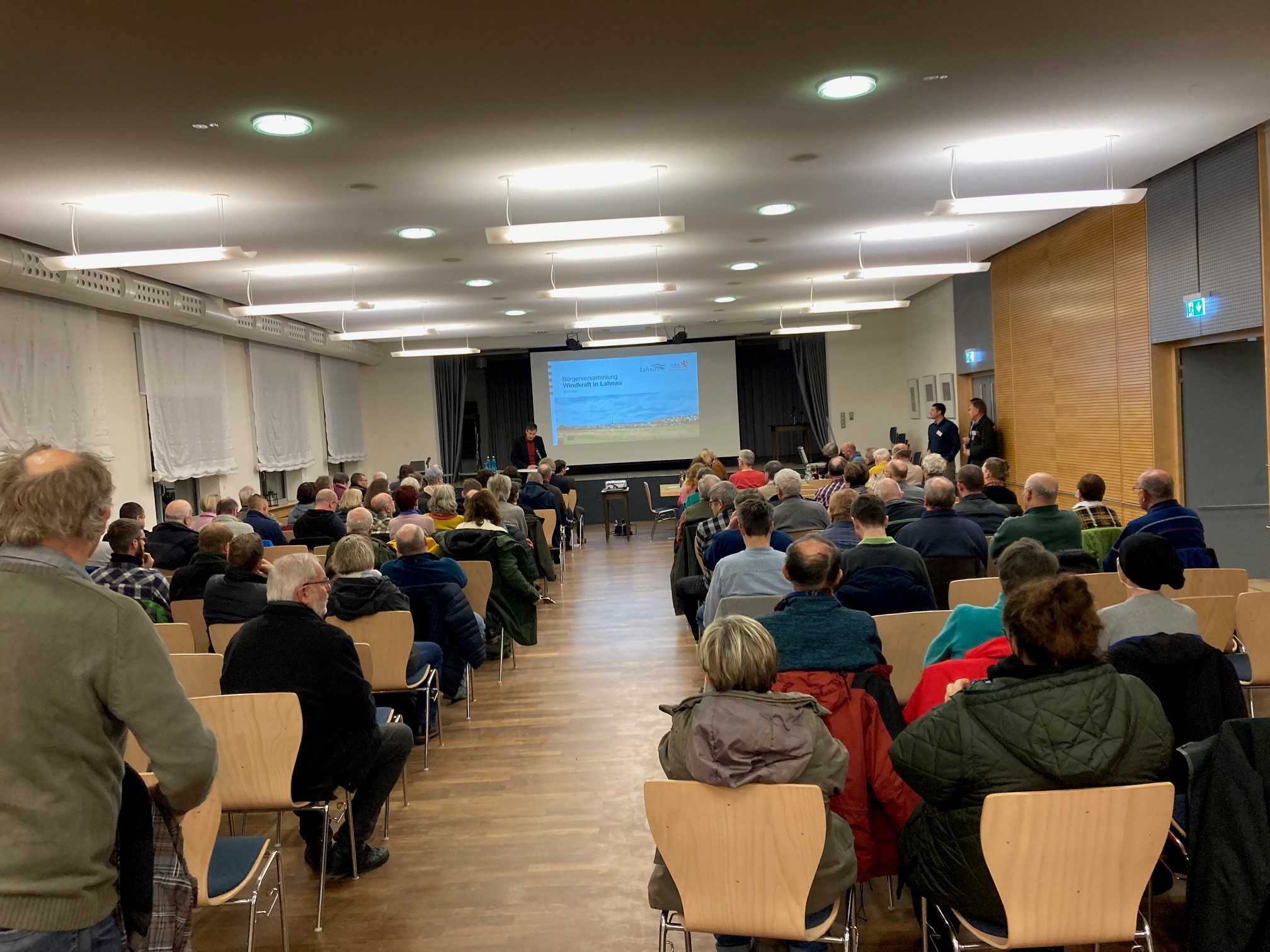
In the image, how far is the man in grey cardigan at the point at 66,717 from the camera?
1629 millimetres

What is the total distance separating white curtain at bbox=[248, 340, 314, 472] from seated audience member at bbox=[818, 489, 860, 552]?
9640mm

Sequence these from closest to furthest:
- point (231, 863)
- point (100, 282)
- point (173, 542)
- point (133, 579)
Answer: point (231, 863), point (133, 579), point (173, 542), point (100, 282)

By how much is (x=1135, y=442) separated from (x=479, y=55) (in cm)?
701

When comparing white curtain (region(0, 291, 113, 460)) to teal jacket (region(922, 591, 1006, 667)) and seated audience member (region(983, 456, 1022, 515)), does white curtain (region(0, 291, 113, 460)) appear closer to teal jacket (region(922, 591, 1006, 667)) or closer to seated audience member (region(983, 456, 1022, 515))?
teal jacket (region(922, 591, 1006, 667))

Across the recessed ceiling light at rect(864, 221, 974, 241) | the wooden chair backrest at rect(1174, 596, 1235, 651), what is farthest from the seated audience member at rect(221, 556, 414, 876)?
the recessed ceiling light at rect(864, 221, 974, 241)

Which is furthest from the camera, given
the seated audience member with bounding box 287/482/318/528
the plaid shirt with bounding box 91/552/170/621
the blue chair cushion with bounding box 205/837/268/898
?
the seated audience member with bounding box 287/482/318/528

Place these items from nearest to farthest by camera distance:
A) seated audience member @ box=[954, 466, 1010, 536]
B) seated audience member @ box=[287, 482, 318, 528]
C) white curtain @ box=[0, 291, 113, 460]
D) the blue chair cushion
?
the blue chair cushion < seated audience member @ box=[954, 466, 1010, 536] < white curtain @ box=[0, 291, 113, 460] < seated audience member @ box=[287, 482, 318, 528]

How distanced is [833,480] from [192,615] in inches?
222

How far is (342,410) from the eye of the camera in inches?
658

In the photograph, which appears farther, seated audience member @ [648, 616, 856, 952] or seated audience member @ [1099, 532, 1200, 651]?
seated audience member @ [1099, 532, 1200, 651]

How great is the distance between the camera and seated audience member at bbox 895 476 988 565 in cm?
529

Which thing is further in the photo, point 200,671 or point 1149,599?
point 200,671

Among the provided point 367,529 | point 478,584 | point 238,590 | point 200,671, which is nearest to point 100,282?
point 367,529

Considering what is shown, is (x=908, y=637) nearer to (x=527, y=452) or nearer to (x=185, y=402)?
(x=185, y=402)
